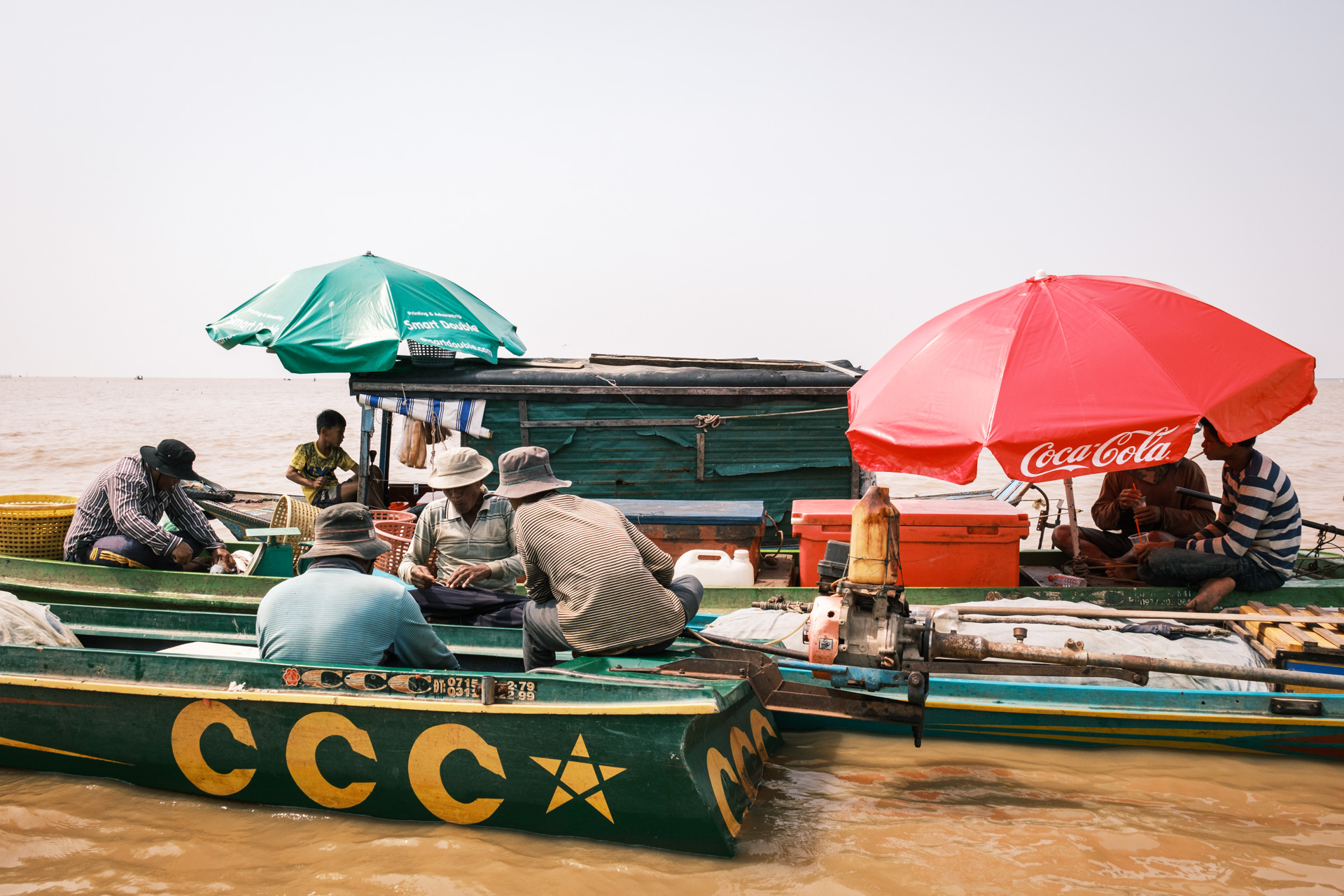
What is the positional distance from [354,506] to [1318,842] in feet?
15.9

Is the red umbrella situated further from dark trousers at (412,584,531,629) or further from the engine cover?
dark trousers at (412,584,531,629)

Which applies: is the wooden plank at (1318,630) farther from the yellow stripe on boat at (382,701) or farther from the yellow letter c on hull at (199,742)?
the yellow letter c on hull at (199,742)

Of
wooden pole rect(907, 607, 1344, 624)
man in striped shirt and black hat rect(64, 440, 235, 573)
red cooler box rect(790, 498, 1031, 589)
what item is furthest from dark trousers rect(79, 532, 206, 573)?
wooden pole rect(907, 607, 1344, 624)

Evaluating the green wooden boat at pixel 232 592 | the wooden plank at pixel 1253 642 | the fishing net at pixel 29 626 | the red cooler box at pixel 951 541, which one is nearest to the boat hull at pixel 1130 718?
the wooden plank at pixel 1253 642

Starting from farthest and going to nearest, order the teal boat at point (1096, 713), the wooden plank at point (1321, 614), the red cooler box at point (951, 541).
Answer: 1. the red cooler box at point (951, 541)
2. the wooden plank at point (1321, 614)
3. the teal boat at point (1096, 713)

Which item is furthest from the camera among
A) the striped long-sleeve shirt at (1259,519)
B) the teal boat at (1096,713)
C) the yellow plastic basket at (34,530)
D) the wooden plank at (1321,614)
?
the yellow plastic basket at (34,530)

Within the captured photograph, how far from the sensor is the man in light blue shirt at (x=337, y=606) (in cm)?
404

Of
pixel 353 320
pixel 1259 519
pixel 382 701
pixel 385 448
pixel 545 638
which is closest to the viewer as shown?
pixel 382 701

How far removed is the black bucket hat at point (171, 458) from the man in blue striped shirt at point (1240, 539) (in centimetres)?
699

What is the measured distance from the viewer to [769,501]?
8.99 m

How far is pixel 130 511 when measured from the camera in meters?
6.55

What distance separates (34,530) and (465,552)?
4222 millimetres

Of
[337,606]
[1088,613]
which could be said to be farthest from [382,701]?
[1088,613]

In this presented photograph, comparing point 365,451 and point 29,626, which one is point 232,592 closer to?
point 29,626
